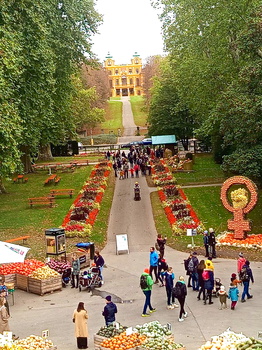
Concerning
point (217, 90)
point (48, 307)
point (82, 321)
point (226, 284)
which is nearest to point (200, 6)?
point (217, 90)

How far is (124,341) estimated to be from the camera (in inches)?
528

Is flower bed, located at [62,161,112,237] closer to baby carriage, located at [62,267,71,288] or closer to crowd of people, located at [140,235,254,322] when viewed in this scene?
baby carriage, located at [62,267,71,288]

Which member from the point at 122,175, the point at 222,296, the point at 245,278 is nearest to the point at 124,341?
the point at 222,296

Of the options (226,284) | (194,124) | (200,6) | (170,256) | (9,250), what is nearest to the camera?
(9,250)

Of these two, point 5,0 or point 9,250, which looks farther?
point 5,0

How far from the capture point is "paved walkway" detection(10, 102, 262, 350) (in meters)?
15.7

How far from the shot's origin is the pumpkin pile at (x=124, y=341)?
1325 centimetres

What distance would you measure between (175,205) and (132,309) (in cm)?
1576

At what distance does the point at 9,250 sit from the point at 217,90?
2270cm

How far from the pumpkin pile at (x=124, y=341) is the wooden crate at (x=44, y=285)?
7129 millimetres

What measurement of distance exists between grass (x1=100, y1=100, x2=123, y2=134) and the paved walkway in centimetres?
9317

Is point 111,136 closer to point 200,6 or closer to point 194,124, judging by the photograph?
point 194,124

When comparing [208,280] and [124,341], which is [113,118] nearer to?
[208,280]

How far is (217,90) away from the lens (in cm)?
3725
